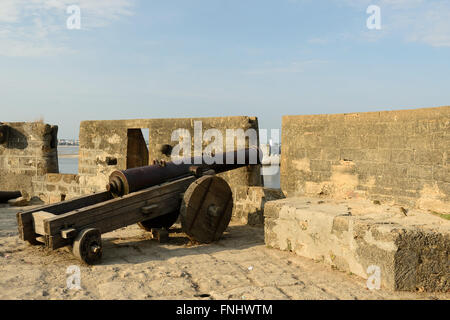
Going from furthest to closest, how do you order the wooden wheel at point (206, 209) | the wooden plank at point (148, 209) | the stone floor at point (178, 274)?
the wooden wheel at point (206, 209) → the wooden plank at point (148, 209) → the stone floor at point (178, 274)

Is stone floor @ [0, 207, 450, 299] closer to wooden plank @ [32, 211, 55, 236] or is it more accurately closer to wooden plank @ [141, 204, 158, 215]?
wooden plank @ [32, 211, 55, 236]

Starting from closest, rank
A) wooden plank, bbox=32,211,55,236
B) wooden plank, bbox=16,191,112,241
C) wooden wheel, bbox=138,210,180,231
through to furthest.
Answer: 1. wooden plank, bbox=32,211,55,236
2. wooden plank, bbox=16,191,112,241
3. wooden wheel, bbox=138,210,180,231

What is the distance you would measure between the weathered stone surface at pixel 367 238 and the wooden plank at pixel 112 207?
4.00 feet

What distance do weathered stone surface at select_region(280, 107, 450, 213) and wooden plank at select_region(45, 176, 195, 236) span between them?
1.59 meters

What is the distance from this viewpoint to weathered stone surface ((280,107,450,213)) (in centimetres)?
442

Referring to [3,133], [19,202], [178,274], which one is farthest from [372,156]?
[3,133]

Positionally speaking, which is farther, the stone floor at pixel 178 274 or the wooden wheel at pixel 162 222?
the wooden wheel at pixel 162 222

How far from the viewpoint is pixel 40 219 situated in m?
4.31

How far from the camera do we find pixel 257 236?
568 centimetres

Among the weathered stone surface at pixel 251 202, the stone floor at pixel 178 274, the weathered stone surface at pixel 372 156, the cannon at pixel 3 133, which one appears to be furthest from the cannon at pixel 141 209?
the cannon at pixel 3 133

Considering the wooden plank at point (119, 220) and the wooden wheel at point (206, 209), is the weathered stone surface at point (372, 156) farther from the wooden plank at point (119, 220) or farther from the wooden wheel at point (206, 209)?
the wooden plank at point (119, 220)

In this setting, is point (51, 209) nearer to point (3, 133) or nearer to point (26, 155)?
point (26, 155)

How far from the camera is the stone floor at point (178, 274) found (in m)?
3.35

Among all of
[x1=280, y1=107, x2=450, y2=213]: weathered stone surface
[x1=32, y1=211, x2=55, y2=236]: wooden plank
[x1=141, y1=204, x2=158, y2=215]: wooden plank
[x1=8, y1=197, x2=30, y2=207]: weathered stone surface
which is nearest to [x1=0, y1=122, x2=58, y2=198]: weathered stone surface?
[x1=8, y1=197, x2=30, y2=207]: weathered stone surface
